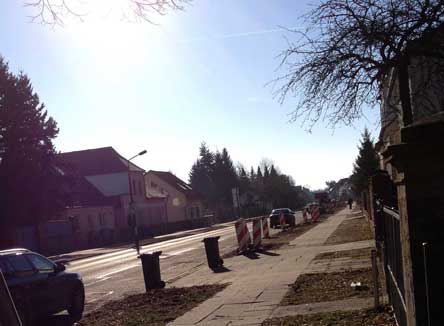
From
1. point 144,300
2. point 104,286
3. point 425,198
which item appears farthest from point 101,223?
point 425,198

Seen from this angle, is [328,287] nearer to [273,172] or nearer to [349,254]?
[349,254]

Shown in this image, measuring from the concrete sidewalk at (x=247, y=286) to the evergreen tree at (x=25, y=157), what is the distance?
24456 millimetres

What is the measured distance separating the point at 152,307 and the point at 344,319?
4.82 meters

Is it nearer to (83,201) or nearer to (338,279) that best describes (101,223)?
(83,201)

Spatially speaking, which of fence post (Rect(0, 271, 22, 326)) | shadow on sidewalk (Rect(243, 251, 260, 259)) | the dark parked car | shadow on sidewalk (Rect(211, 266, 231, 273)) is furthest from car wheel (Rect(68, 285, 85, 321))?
fence post (Rect(0, 271, 22, 326))

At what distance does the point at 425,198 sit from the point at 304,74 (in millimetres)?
8781

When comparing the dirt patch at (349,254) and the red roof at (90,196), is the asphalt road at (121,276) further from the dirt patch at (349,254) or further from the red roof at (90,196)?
the red roof at (90,196)

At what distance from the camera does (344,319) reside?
27.5 ft

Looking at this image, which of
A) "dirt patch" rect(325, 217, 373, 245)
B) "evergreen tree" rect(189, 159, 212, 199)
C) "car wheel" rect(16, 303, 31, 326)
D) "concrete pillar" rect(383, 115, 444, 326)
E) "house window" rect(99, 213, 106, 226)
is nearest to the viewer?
"concrete pillar" rect(383, 115, 444, 326)

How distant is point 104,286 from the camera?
18719mm

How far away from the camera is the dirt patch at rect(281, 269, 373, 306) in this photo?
34.3 ft

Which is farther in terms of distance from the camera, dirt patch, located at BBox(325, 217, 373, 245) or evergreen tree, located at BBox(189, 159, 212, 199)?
evergreen tree, located at BBox(189, 159, 212, 199)

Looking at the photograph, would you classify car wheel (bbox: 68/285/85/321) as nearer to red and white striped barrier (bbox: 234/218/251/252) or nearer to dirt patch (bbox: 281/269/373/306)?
dirt patch (bbox: 281/269/373/306)

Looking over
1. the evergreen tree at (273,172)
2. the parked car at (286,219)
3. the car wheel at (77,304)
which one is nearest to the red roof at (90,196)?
the parked car at (286,219)
